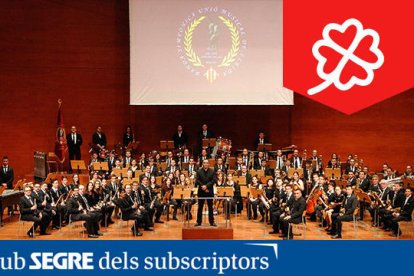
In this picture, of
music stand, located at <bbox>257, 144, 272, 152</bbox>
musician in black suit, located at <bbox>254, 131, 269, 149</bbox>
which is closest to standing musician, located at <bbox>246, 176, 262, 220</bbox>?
music stand, located at <bbox>257, 144, 272, 152</bbox>

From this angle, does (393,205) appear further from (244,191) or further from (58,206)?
(58,206)

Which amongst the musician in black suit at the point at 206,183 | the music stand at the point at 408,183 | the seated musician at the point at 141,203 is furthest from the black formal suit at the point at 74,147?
the music stand at the point at 408,183

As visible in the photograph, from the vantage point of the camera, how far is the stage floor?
1316cm

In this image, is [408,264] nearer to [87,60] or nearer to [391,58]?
[391,58]

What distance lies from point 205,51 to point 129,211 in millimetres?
6558

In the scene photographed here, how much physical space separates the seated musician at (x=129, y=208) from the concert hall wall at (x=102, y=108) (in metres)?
6.71

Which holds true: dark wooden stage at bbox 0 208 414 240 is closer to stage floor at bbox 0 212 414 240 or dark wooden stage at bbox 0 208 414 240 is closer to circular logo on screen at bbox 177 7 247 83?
stage floor at bbox 0 212 414 240

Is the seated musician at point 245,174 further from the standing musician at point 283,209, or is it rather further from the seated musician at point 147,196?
the seated musician at point 147,196

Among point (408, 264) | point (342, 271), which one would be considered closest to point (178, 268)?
point (342, 271)

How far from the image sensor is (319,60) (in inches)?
714

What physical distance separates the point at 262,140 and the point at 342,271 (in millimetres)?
10773

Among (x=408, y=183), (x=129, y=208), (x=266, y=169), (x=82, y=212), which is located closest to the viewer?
(x=82, y=212)

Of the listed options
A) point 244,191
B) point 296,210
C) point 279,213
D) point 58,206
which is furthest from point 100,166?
point 296,210

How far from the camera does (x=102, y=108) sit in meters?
20.0
